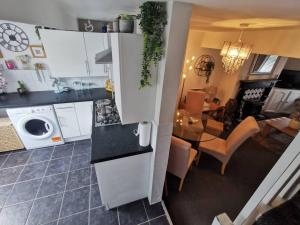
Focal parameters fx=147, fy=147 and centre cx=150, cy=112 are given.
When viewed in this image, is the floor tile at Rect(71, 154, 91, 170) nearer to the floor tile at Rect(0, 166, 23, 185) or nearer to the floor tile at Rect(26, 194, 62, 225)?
the floor tile at Rect(26, 194, 62, 225)

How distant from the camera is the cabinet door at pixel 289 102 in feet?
16.9

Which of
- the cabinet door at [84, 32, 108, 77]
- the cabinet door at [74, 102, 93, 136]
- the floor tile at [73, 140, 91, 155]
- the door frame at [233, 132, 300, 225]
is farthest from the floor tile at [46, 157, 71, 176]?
the door frame at [233, 132, 300, 225]

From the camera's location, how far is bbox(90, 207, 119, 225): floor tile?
71.7 inches

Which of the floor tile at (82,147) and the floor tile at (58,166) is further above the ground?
the floor tile at (82,147)

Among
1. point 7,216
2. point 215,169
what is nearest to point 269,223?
point 215,169

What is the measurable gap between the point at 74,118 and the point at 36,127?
2.24 ft

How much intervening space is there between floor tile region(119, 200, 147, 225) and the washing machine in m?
1.92

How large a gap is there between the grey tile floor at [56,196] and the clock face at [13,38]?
1.94m

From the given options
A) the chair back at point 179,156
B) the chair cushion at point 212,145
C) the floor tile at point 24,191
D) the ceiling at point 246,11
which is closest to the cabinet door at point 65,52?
the ceiling at point 246,11

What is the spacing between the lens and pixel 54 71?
8.96 feet

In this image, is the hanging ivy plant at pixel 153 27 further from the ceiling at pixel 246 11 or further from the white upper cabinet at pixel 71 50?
the white upper cabinet at pixel 71 50

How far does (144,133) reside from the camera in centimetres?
158

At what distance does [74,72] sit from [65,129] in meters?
1.13

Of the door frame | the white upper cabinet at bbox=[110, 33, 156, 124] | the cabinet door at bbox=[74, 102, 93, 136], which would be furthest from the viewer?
the cabinet door at bbox=[74, 102, 93, 136]
